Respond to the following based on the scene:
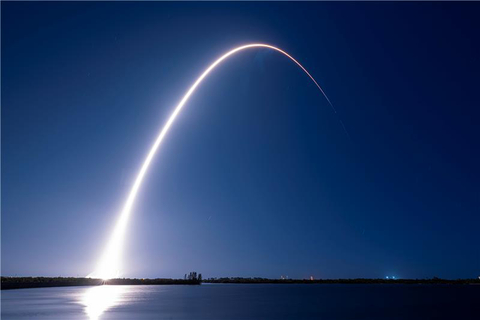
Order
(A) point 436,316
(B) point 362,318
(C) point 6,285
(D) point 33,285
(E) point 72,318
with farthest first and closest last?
1. (D) point 33,285
2. (C) point 6,285
3. (A) point 436,316
4. (B) point 362,318
5. (E) point 72,318

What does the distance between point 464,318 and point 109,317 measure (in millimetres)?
47974

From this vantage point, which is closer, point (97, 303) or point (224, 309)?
point (224, 309)

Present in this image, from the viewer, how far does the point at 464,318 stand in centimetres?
5691

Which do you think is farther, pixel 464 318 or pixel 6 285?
pixel 6 285

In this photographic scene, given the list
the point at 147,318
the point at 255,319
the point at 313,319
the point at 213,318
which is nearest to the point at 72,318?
the point at 147,318

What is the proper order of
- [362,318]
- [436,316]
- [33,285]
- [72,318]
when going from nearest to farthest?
[72,318] < [362,318] < [436,316] < [33,285]

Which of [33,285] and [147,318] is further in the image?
[33,285]

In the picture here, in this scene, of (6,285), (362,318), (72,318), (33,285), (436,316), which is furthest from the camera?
(33,285)

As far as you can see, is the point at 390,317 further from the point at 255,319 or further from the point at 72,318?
the point at 72,318

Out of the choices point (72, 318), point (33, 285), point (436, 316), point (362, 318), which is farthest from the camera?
point (33, 285)

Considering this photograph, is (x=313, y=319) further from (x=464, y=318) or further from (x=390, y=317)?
(x=464, y=318)

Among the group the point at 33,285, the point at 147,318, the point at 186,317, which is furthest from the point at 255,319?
the point at 33,285

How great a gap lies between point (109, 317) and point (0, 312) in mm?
15431

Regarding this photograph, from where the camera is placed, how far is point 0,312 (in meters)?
54.8
